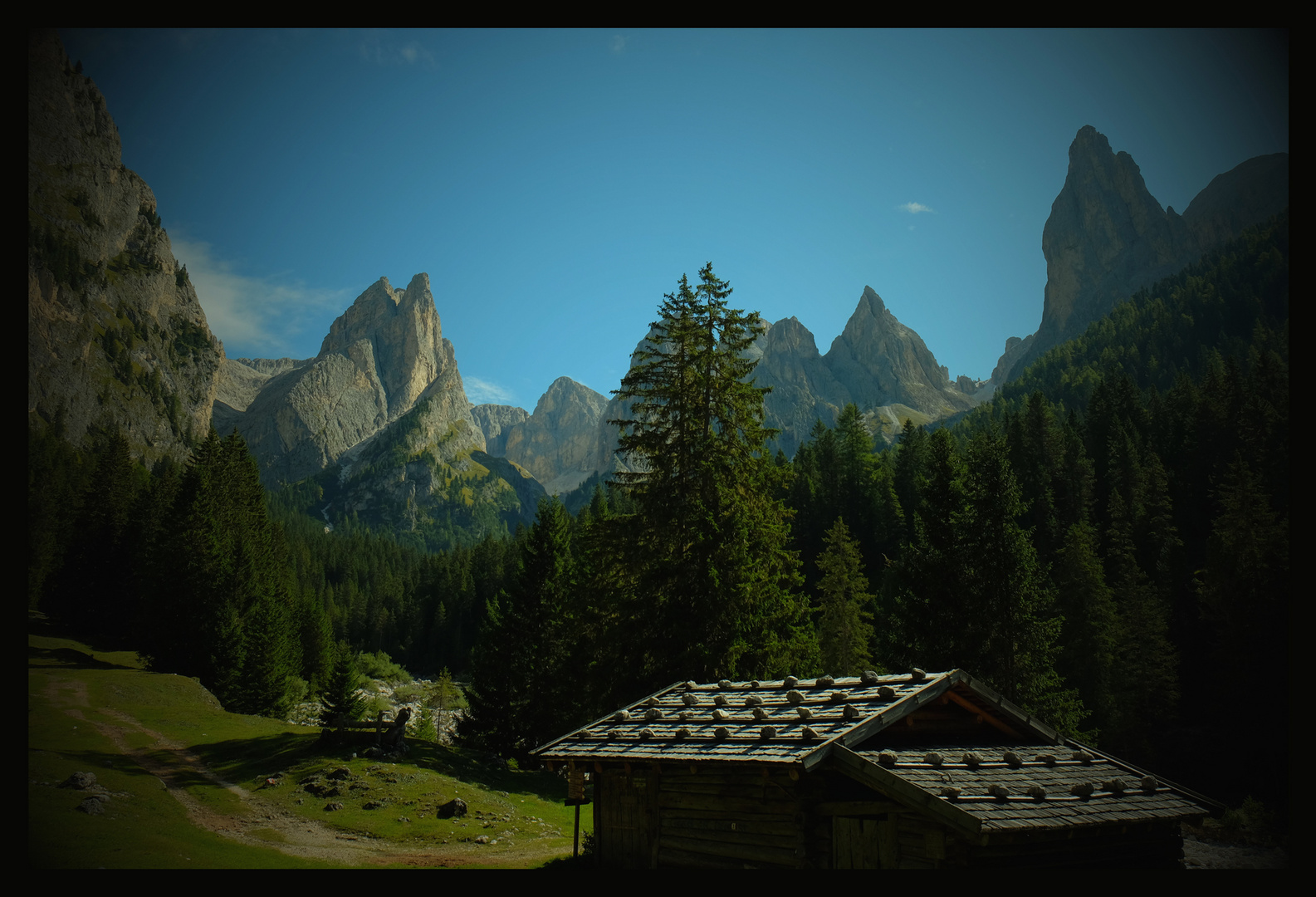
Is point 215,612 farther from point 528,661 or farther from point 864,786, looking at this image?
point 864,786

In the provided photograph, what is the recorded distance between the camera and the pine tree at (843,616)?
4016 cm

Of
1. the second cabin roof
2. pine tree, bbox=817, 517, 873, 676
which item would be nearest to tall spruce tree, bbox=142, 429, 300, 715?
pine tree, bbox=817, 517, 873, 676

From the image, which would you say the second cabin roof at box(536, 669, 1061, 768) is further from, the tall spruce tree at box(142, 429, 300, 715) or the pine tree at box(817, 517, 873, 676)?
the tall spruce tree at box(142, 429, 300, 715)

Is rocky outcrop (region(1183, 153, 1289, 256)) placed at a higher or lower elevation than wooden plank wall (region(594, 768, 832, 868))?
higher

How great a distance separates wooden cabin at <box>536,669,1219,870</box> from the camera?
33.2ft

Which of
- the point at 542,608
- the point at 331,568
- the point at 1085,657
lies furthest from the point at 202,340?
the point at 1085,657

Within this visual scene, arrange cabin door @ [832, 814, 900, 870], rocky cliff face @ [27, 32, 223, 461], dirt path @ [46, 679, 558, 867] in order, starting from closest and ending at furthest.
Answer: cabin door @ [832, 814, 900, 870]
dirt path @ [46, 679, 558, 867]
rocky cliff face @ [27, 32, 223, 461]

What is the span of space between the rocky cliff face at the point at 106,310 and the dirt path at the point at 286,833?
5848 centimetres

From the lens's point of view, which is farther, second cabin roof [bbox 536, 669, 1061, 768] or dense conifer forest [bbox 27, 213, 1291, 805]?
dense conifer forest [bbox 27, 213, 1291, 805]

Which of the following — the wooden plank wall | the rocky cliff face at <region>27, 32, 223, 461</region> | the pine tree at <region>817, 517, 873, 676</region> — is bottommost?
the wooden plank wall

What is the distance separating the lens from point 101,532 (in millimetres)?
56844

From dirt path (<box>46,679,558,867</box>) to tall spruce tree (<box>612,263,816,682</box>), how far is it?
7868 mm

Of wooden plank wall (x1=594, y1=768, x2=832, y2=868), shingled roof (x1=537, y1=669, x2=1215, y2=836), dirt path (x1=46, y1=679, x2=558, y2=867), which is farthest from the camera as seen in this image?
dirt path (x1=46, y1=679, x2=558, y2=867)

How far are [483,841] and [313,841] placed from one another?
4.58 meters
